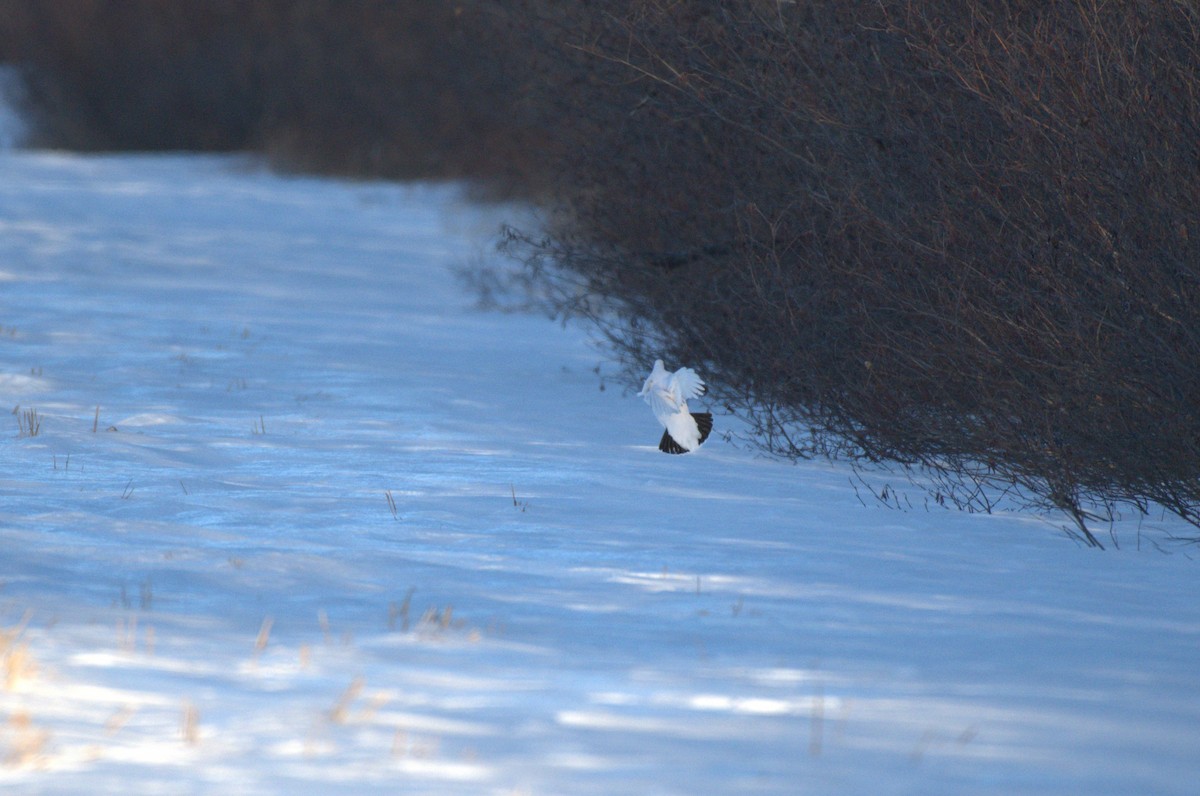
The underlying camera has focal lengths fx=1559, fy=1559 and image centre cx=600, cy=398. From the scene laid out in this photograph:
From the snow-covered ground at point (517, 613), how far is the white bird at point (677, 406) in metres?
0.19

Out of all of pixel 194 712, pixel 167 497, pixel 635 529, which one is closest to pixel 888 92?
pixel 635 529

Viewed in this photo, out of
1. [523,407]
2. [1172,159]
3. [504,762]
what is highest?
[1172,159]

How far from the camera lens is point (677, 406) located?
22.8 ft

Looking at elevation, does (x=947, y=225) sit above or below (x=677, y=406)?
above

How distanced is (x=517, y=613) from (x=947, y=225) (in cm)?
252

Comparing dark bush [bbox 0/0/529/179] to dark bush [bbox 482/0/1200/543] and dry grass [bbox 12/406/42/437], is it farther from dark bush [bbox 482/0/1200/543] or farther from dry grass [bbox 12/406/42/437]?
dry grass [bbox 12/406/42/437]

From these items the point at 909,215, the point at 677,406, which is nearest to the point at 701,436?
the point at 677,406

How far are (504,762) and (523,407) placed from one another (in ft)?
17.5

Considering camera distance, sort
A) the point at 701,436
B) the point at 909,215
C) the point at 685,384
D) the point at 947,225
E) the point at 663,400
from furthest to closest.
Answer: the point at 701,436 → the point at 663,400 → the point at 685,384 → the point at 909,215 → the point at 947,225

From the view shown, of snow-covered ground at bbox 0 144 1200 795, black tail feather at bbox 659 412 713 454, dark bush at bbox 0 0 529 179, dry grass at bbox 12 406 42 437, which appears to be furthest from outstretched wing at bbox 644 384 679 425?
dark bush at bbox 0 0 529 179

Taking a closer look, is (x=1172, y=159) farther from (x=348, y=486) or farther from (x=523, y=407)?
(x=523, y=407)

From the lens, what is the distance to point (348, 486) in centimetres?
620

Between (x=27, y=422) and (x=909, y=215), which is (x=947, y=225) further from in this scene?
(x=27, y=422)

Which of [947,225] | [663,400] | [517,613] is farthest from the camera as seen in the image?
[663,400]
